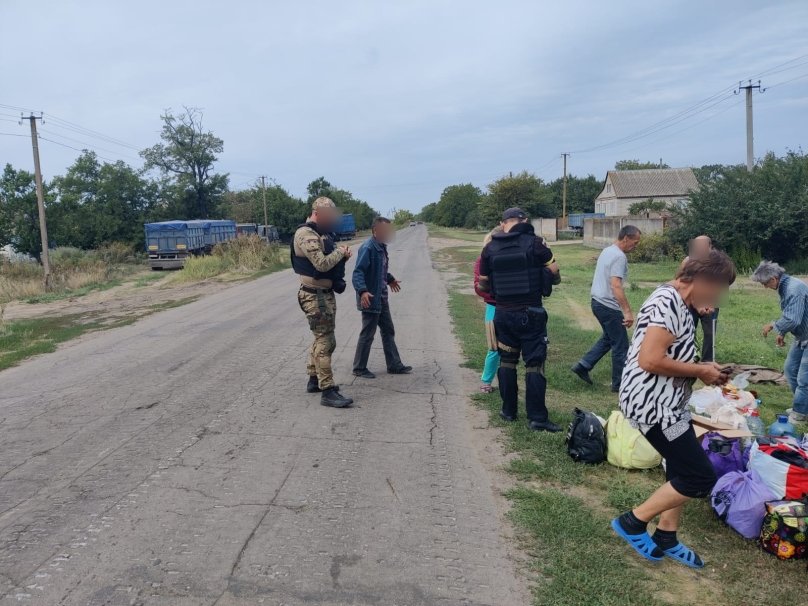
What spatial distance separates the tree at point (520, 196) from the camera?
5828 centimetres

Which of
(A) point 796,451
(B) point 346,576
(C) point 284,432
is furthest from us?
(C) point 284,432

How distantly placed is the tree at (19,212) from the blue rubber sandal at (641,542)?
3655cm

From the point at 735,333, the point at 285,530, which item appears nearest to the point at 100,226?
the point at 735,333

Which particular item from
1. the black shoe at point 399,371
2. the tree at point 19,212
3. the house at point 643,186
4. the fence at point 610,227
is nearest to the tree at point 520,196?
the house at point 643,186

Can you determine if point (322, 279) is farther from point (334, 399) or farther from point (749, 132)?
point (749, 132)

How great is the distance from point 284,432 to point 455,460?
1.54 metres

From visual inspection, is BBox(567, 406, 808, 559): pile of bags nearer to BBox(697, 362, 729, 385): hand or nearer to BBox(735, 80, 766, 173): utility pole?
BBox(697, 362, 729, 385): hand

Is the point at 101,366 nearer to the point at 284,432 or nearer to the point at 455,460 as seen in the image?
the point at 284,432

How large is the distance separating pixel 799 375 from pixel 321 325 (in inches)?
177

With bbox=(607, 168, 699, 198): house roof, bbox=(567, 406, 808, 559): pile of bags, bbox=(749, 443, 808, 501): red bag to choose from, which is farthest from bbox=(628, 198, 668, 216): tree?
bbox=(749, 443, 808, 501): red bag

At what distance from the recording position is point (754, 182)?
73.7ft

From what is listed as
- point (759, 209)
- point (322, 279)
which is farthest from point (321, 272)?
point (759, 209)

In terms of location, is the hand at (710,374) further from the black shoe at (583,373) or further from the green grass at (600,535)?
the black shoe at (583,373)

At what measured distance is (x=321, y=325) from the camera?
623 centimetres
